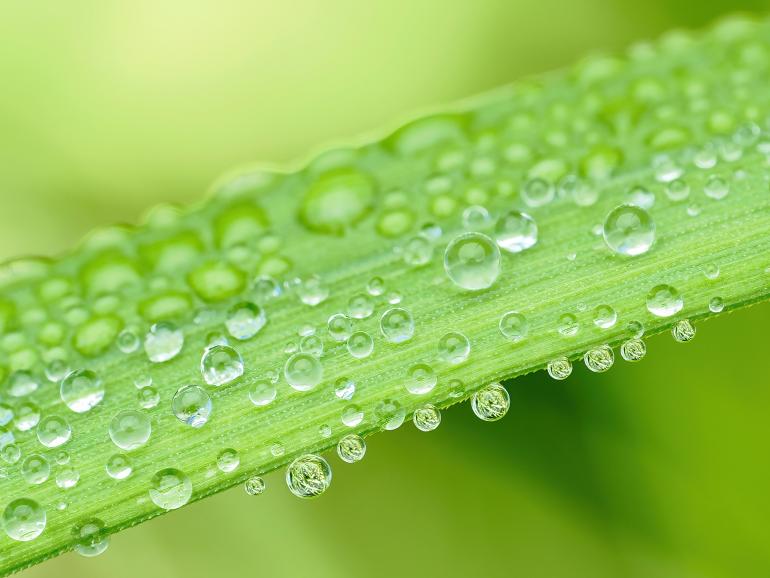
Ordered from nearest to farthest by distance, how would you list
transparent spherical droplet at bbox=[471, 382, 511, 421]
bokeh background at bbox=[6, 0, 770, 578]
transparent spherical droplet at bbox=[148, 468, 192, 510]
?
transparent spherical droplet at bbox=[148, 468, 192, 510] < transparent spherical droplet at bbox=[471, 382, 511, 421] < bokeh background at bbox=[6, 0, 770, 578]

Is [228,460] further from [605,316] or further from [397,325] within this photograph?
[605,316]

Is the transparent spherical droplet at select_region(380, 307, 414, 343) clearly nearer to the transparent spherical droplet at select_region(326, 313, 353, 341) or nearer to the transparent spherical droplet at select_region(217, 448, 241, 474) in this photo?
the transparent spherical droplet at select_region(326, 313, 353, 341)

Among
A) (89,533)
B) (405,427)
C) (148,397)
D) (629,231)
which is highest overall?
(405,427)

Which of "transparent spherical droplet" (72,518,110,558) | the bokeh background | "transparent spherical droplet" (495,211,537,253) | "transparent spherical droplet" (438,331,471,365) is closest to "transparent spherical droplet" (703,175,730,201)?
"transparent spherical droplet" (495,211,537,253)

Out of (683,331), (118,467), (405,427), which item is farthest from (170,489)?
(405,427)

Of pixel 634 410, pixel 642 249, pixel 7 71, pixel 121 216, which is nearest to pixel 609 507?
pixel 634 410

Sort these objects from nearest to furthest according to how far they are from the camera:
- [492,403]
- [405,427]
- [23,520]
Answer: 1. [23,520]
2. [492,403]
3. [405,427]

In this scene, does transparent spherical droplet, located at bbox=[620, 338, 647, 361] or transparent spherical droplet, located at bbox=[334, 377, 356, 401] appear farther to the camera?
transparent spherical droplet, located at bbox=[620, 338, 647, 361]
